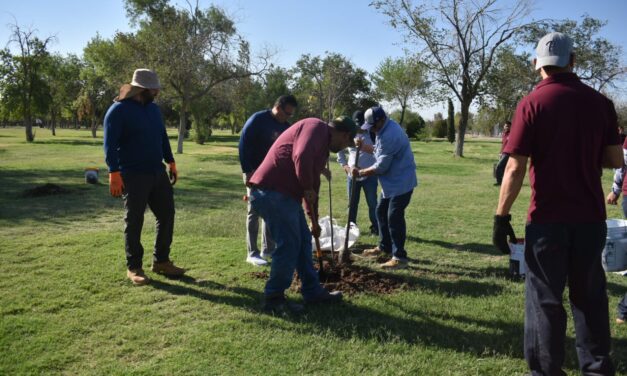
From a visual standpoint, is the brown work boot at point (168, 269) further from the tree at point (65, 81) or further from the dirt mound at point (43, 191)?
the tree at point (65, 81)

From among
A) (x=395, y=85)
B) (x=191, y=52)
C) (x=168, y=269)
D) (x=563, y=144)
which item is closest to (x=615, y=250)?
(x=563, y=144)

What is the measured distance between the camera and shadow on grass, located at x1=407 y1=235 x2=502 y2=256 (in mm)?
6684

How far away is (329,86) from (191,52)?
21.7 metres

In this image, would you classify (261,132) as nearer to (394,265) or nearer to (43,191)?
(394,265)

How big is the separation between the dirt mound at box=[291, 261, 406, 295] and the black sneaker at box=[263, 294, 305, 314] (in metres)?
0.61

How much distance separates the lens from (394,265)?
231 inches

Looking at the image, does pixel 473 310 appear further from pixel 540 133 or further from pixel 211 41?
pixel 211 41

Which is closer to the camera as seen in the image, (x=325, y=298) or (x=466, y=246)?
(x=325, y=298)

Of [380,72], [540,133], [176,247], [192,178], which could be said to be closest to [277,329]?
[540,133]

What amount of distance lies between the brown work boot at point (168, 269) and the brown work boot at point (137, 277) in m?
0.23

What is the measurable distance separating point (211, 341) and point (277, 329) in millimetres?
567

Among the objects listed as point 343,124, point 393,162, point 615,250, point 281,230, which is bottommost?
point 615,250

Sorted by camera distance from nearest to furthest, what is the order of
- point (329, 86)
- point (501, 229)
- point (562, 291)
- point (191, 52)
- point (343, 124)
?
point (562, 291) < point (501, 229) < point (343, 124) < point (191, 52) < point (329, 86)

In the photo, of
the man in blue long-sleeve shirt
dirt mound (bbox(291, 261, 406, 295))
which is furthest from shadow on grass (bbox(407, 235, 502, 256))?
the man in blue long-sleeve shirt
